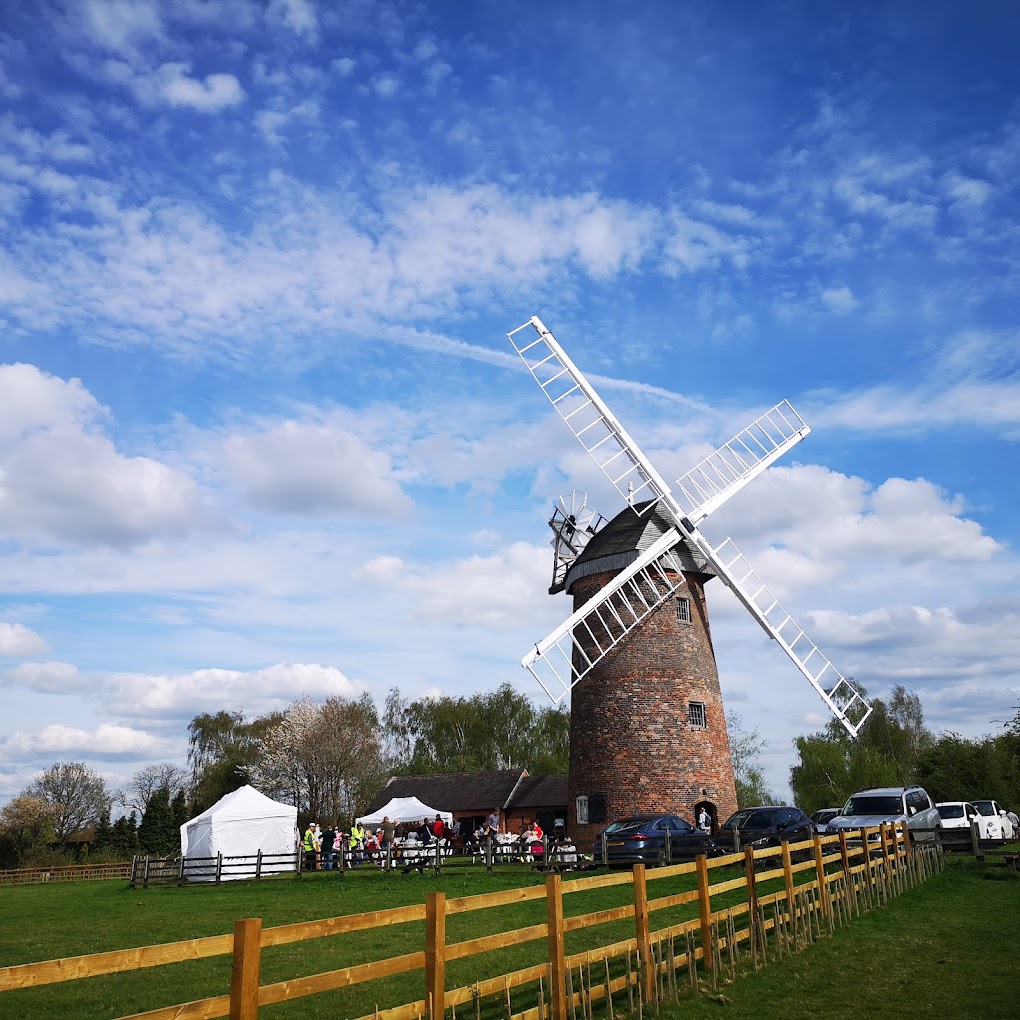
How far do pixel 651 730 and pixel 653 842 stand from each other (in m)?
4.44

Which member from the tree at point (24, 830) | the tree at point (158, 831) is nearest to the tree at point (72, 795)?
the tree at point (24, 830)

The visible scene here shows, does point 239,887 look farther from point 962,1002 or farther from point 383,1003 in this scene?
point 962,1002

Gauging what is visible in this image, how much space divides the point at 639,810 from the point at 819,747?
33223 millimetres

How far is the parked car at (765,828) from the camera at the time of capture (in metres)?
20.7

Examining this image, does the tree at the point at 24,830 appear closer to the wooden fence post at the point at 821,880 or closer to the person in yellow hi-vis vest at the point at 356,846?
the person in yellow hi-vis vest at the point at 356,846

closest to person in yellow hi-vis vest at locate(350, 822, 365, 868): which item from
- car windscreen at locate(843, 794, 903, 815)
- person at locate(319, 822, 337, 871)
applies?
person at locate(319, 822, 337, 871)

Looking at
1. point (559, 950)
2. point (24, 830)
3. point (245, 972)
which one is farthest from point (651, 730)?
point (24, 830)

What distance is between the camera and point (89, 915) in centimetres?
1930

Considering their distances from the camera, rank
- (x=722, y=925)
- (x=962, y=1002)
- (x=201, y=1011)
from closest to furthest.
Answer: (x=201, y=1011), (x=962, y=1002), (x=722, y=925)

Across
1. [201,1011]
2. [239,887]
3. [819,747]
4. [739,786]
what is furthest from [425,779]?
[201,1011]

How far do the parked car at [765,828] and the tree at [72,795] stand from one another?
201ft

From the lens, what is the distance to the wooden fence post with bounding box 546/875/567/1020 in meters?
6.99

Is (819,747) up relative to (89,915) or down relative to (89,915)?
up

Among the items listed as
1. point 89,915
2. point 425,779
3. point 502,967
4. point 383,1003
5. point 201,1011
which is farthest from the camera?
point 425,779
